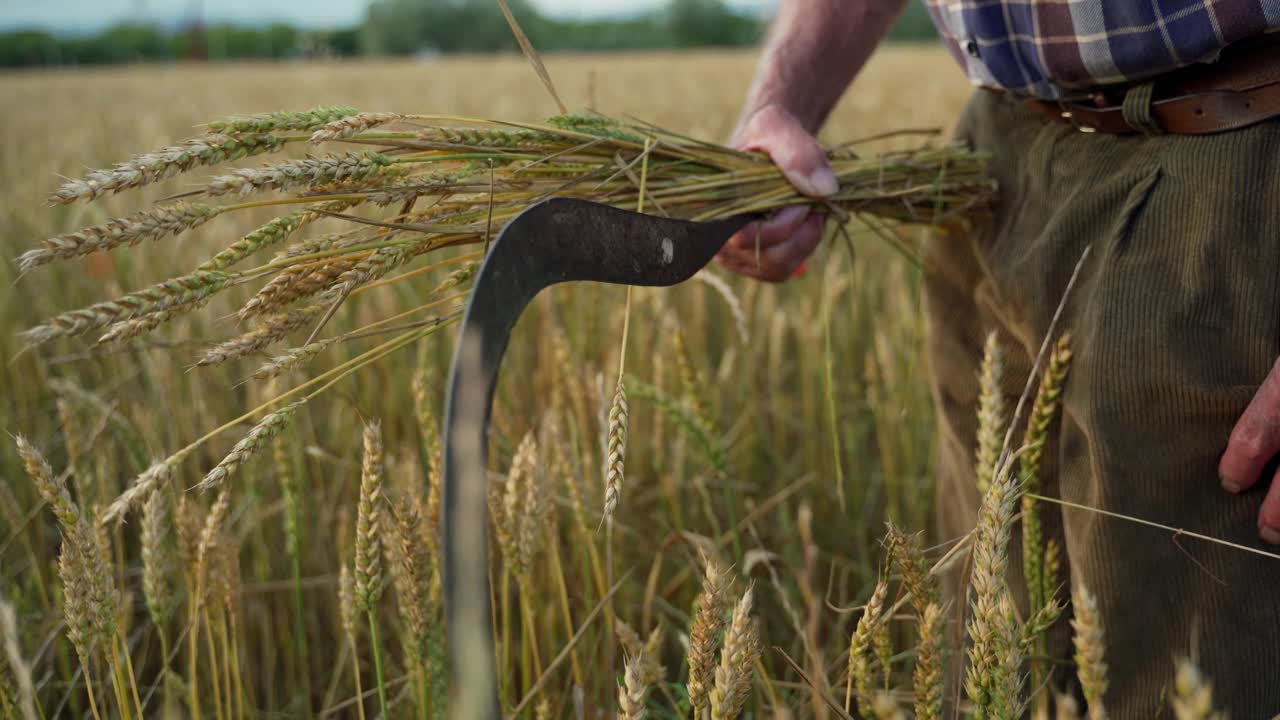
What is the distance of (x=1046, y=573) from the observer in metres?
0.90

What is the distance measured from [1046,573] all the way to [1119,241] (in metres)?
0.32

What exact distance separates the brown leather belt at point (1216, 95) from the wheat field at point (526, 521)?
39 cm


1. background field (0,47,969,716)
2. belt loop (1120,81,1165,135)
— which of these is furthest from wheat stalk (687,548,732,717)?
belt loop (1120,81,1165,135)

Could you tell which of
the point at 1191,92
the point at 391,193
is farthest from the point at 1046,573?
A: the point at 391,193

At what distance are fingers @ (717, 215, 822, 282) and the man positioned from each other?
0.06 metres

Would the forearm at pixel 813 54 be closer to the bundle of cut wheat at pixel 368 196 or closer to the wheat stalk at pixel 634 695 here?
the bundle of cut wheat at pixel 368 196

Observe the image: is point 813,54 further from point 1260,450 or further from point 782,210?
point 1260,450

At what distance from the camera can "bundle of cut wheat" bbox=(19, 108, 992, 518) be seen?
0.63m

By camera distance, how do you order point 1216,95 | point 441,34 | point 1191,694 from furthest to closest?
point 441,34
point 1216,95
point 1191,694

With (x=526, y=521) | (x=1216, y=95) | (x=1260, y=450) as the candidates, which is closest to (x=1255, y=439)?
(x=1260, y=450)

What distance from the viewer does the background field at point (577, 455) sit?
120 centimetres

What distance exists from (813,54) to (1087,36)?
14.7 inches

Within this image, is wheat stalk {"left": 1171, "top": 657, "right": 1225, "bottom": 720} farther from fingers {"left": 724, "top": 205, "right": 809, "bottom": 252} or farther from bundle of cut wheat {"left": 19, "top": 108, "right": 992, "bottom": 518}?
fingers {"left": 724, "top": 205, "right": 809, "bottom": 252}

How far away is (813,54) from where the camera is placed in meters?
1.19
